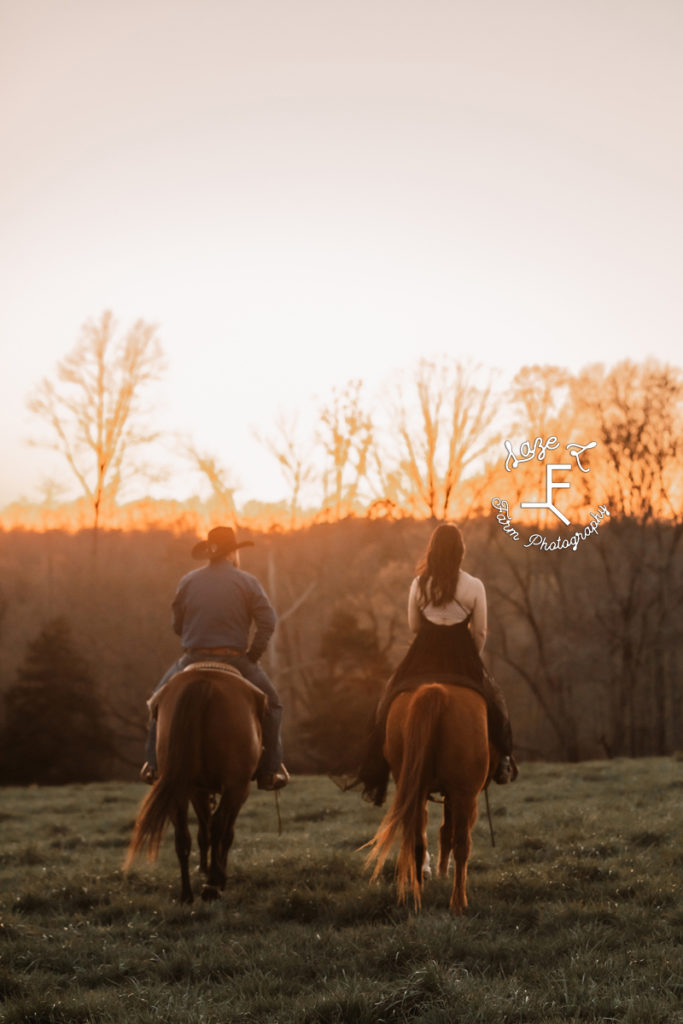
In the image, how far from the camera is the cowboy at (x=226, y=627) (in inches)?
316

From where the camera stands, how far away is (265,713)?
8008 mm

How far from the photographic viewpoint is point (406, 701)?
Result: 268 inches

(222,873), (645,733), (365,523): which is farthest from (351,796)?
(645,733)

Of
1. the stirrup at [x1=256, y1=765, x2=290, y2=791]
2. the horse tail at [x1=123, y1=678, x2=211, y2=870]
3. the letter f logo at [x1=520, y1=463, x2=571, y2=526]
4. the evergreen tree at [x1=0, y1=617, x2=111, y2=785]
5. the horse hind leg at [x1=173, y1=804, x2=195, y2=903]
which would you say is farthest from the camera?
the letter f logo at [x1=520, y1=463, x2=571, y2=526]

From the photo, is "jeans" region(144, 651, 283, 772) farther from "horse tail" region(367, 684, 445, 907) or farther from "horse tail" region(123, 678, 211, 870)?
"horse tail" region(367, 684, 445, 907)

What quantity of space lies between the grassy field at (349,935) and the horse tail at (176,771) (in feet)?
1.79

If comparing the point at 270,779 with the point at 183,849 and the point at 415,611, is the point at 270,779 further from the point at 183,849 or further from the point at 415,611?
the point at 415,611

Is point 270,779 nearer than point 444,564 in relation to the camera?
No

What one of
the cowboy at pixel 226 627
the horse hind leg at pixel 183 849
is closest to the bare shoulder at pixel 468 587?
the cowboy at pixel 226 627

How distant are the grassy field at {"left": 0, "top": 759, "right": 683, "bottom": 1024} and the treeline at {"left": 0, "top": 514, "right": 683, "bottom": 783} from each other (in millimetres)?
21080

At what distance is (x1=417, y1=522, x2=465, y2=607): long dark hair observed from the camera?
713 centimetres

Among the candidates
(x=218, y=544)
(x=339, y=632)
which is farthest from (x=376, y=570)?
(x=218, y=544)

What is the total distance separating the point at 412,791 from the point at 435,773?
11.3 inches

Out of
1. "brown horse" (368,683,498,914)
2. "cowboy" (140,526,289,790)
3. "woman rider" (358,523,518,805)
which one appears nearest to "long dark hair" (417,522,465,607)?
"woman rider" (358,523,518,805)
